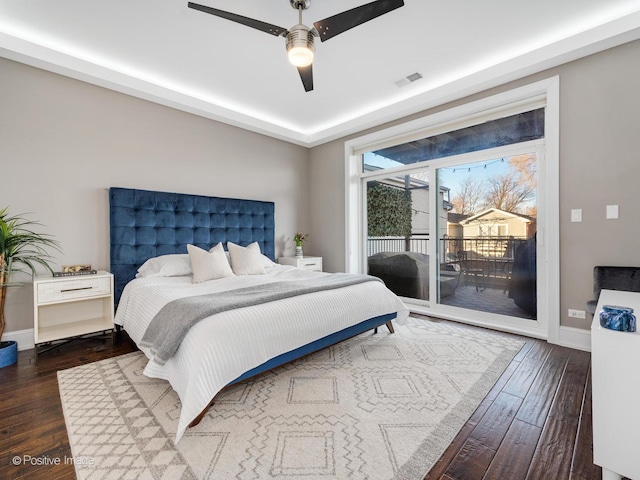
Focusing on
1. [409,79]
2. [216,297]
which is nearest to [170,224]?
[216,297]

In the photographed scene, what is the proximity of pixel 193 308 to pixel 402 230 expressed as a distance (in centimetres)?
323

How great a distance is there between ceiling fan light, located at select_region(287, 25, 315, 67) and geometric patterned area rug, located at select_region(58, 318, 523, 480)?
231 centimetres

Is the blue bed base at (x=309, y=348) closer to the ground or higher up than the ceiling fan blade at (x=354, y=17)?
closer to the ground

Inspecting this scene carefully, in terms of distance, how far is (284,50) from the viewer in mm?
2906

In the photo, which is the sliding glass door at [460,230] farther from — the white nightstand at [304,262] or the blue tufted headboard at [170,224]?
the blue tufted headboard at [170,224]

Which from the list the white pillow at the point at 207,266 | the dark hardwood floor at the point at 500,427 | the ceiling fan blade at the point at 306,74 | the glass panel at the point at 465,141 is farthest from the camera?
the glass panel at the point at 465,141

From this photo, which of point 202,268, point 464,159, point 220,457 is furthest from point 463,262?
point 220,457

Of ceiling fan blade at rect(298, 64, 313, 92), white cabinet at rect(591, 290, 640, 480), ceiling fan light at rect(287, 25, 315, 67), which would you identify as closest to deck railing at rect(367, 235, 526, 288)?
white cabinet at rect(591, 290, 640, 480)

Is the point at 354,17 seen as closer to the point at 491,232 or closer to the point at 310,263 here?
the point at 491,232

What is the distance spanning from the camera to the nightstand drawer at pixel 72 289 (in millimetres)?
2627

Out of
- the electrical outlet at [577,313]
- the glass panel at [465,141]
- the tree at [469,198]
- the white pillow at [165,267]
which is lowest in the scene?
the electrical outlet at [577,313]

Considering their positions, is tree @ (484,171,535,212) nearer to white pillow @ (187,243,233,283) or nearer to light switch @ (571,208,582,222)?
light switch @ (571,208,582,222)

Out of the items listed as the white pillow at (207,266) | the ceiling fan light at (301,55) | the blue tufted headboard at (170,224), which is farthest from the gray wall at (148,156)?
the ceiling fan light at (301,55)

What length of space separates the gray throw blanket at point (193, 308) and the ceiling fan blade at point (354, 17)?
6.12ft
